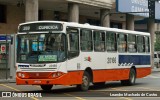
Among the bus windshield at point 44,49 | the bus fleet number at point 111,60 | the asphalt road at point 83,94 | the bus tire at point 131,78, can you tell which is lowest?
the asphalt road at point 83,94

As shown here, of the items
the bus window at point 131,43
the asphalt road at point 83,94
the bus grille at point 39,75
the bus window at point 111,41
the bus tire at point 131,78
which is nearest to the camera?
the asphalt road at point 83,94

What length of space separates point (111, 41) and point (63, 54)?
4845 millimetres

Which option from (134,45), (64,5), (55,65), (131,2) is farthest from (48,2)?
(55,65)

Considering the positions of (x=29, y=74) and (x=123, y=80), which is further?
(x=123, y=80)

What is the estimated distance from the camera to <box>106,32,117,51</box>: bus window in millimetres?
23092

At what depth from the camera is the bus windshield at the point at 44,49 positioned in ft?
62.5

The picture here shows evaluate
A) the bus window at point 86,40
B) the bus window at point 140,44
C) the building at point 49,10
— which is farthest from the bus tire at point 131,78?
the building at point 49,10

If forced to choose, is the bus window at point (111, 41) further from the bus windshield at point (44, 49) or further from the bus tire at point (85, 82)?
the bus windshield at point (44, 49)

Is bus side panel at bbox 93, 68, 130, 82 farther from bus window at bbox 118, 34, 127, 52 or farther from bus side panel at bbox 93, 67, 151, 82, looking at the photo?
bus window at bbox 118, 34, 127, 52

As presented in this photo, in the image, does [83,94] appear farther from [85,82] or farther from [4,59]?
[4,59]

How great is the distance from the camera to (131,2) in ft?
158

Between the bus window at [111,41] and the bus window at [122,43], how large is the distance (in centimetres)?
46

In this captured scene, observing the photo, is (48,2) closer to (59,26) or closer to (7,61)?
(7,61)

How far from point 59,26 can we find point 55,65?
1.63 meters
